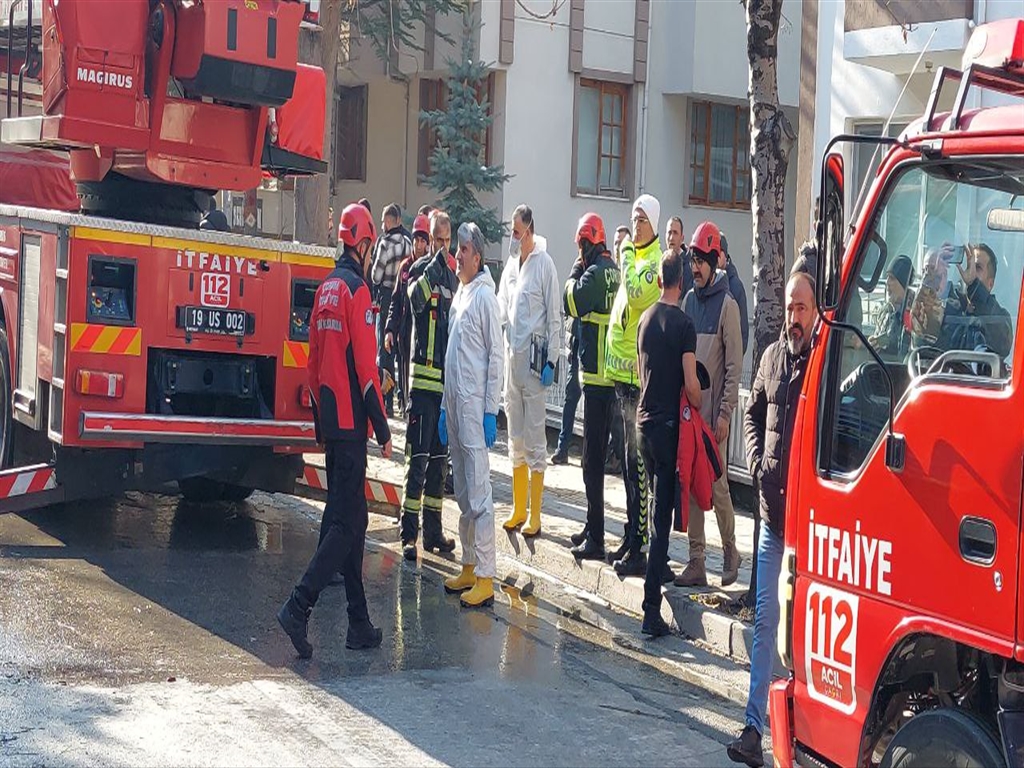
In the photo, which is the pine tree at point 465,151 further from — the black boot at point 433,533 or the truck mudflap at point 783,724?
the truck mudflap at point 783,724

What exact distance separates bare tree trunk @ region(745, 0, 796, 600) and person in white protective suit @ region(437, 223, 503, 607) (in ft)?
5.51

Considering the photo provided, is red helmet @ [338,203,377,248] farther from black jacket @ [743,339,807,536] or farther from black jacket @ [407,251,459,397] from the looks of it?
black jacket @ [743,339,807,536]

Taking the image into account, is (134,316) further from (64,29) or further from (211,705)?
(211,705)

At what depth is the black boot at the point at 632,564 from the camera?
9227 millimetres

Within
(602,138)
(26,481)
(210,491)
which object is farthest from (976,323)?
(602,138)

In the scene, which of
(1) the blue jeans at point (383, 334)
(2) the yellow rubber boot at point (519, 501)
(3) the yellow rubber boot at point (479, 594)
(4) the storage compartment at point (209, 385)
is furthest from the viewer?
(1) the blue jeans at point (383, 334)

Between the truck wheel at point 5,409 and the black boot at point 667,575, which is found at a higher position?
the truck wheel at point 5,409

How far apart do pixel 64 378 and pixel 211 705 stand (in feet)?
11.2

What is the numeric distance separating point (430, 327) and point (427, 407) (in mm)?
549

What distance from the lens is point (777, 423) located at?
623 centimetres

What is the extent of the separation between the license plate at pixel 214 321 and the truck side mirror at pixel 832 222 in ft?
19.5

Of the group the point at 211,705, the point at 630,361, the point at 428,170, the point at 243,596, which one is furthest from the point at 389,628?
the point at 428,170

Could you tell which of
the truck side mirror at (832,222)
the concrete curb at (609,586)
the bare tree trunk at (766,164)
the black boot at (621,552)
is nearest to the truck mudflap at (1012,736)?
the truck side mirror at (832,222)

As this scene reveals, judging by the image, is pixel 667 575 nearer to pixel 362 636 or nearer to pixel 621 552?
pixel 621 552
